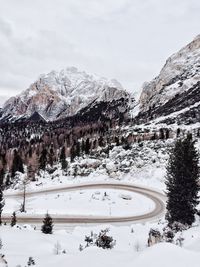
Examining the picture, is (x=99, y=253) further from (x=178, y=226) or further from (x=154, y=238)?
(x=178, y=226)

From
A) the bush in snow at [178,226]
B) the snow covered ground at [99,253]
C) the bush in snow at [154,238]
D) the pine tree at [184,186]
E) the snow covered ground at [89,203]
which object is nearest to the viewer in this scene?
the snow covered ground at [99,253]

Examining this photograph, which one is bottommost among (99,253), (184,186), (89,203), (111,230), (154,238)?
(111,230)

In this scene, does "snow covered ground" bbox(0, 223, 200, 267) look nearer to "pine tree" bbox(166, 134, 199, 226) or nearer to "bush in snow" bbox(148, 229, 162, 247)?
"bush in snow" bbox(148, 229, 162, 247)

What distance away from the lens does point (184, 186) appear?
33.5m

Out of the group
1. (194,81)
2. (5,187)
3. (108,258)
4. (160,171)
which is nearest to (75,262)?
(108,258)

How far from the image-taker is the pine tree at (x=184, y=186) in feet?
Answer: 107

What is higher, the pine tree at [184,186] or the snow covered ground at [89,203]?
the pine tree at [184,186]

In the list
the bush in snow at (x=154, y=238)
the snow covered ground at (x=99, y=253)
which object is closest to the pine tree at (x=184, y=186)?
the snow covered ground at (x=99, y=253)

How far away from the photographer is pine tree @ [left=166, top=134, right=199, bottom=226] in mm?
32688

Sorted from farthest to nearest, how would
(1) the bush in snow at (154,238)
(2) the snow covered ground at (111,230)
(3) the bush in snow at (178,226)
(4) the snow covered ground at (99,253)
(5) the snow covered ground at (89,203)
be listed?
(5) the snow covered ground at (89,203)
(3) the bush in snow at (178,226)
(1) the bush in snow at (154,238)
(2) the snow covered ground at (111,230)
(4) the snow covered ground at (99,253)

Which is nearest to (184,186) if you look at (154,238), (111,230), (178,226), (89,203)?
(178,226)

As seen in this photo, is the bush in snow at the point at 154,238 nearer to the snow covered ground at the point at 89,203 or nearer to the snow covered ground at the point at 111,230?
the snow covered ground at the point at 111,230

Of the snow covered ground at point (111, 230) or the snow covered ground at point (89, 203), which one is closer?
the snow covered ground at point (111, 230)

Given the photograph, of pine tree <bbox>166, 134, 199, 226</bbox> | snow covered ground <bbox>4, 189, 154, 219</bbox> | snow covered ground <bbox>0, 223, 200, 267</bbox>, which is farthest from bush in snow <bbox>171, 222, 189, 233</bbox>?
snow covered ground <bbox>4, 189, 154, 219</bbox>
